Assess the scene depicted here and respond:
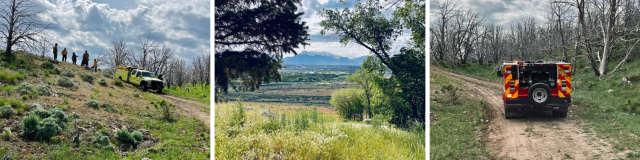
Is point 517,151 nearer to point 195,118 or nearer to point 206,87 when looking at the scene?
point 195,118

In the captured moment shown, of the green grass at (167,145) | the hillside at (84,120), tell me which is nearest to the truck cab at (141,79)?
the hillside at (84,120)

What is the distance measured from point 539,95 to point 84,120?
12.1m

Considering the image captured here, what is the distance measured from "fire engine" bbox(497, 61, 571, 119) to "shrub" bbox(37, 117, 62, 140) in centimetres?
1074

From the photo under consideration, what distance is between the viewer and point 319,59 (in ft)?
12.1

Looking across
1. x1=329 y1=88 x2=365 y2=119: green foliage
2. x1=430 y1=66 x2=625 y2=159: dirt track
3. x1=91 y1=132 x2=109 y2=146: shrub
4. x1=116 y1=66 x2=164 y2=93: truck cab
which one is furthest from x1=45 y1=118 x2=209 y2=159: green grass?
x1=430 y1=66 x2=625 y2=159: dirt track

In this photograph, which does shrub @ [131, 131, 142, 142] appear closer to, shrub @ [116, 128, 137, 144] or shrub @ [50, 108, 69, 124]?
shrub @ [116, 128, 137, 144]

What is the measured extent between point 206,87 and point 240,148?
→ 53.7 ft

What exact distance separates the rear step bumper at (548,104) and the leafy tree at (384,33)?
349 cm

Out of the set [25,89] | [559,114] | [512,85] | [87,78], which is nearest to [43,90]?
[25,89]

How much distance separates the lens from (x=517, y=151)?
4.82 meters

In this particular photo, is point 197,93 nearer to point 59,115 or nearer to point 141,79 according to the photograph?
point 141,79

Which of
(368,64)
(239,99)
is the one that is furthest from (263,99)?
(368,64)

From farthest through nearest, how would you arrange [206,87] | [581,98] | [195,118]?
[206,87]
[195,118]
[581,98]

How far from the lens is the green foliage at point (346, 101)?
3.59m
